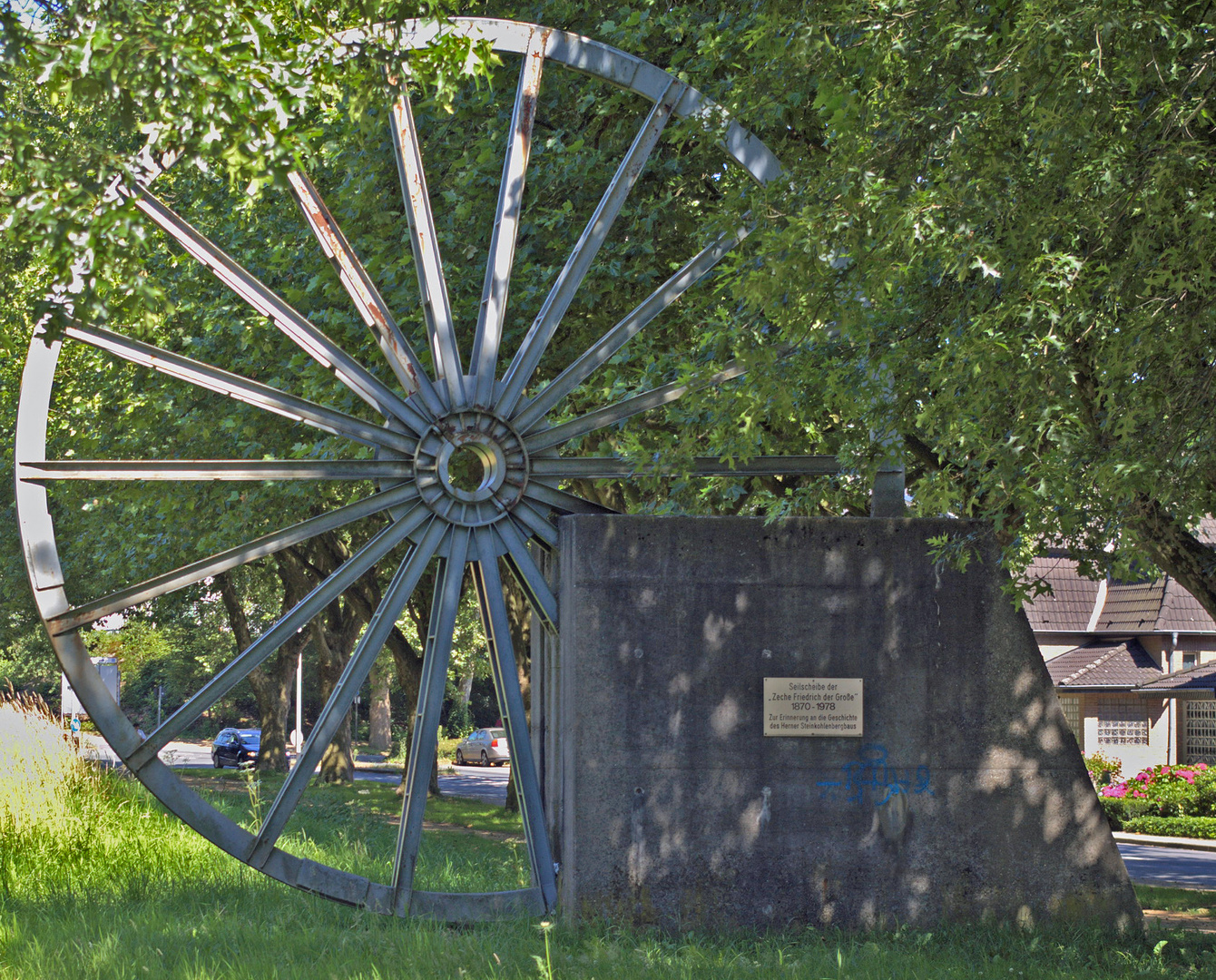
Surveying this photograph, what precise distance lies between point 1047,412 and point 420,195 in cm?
579

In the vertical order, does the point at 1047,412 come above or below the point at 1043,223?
below

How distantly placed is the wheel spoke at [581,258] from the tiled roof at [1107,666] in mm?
25238

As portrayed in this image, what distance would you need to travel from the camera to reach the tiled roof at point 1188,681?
1099 inches

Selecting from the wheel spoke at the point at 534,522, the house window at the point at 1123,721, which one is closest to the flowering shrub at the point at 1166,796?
the house window at the point at 1123,721

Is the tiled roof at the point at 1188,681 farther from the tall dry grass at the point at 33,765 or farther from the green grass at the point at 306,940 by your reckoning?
the tall dry grass at the point at 33,765

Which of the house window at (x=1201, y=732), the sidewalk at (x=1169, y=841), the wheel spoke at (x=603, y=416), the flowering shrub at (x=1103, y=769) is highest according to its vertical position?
the wheel spoke at (x=603, y=416)

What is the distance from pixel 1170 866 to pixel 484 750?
3042 centimetres

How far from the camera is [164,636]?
48938 mm

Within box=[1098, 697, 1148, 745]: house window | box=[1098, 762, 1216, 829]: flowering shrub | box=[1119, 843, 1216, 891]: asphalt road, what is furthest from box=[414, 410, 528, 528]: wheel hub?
box=[1098, 697, 1148, 745]: house window

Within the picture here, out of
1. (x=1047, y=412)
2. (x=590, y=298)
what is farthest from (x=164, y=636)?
(x=1047, y=412)

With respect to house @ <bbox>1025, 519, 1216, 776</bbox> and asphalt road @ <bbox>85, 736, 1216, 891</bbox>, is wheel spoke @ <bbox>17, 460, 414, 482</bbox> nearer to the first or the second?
asphalt road @ <bbox>85, 736, 1216, 891</bbox>

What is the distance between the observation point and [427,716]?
957 centimetres

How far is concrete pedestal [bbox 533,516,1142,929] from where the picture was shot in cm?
862

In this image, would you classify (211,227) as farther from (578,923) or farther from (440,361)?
(578,923)
